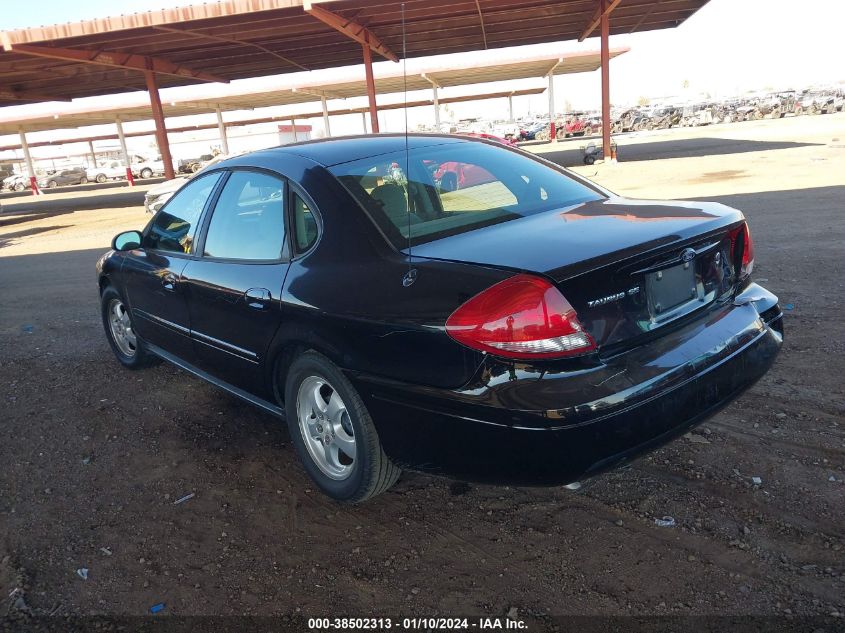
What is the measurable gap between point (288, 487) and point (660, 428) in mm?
1818

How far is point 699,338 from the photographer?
2.56 m

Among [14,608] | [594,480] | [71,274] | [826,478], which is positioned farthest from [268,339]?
[71,274]

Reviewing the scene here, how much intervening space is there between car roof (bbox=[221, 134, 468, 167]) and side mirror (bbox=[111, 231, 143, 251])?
138 centimetres

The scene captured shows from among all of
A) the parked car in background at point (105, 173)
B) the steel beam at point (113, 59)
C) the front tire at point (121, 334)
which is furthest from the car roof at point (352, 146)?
the parked car in background at point (105, 173)

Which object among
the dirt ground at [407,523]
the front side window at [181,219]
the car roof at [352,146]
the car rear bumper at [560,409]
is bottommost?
the dirt ground at [407,523]

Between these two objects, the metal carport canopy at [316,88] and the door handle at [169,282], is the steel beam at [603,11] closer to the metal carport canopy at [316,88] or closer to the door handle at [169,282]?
the metal carport canopy at [316,88]

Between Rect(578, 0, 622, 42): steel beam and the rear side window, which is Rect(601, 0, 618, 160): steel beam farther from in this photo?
the rear side window

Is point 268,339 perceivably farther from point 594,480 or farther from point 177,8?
point 177,8

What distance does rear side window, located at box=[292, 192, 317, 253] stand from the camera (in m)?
2.99

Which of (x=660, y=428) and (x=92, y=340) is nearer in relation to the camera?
(x=660, y=428)

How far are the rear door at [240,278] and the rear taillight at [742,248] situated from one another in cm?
201

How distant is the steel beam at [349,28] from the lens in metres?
15.6

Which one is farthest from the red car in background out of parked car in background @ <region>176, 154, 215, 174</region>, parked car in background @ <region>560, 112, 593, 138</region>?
parked car in background @ <region>176, 154, 215, 174</region>

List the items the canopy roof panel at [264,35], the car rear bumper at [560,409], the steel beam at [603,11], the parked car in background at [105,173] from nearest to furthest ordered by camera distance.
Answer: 1. the car rear bumper at [560,409]
2. the canopy roof panel at [264,35]
3. the steel beam at [603,11]
4. the parked car in background at [105,173]
